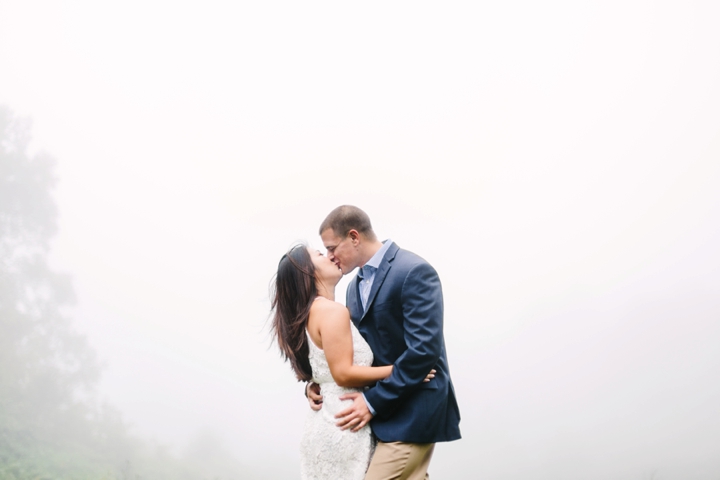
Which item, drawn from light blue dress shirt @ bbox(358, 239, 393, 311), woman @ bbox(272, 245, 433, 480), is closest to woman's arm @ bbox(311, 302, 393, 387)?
woman @ bbox(272, 245, 433, 480)

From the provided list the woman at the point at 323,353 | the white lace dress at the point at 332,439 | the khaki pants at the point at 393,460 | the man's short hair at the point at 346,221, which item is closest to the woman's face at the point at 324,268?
the woman at the point at 323,353

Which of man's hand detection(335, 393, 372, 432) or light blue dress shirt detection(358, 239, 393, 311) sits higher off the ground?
light blue dress shirt detection(358, 239, 393, 311)

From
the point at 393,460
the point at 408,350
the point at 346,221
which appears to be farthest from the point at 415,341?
the point at 346,221

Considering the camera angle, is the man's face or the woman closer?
the woman

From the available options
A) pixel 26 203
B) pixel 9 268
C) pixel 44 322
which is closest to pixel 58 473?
pixel 44 322

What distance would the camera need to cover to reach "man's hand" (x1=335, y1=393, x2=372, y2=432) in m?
2.86

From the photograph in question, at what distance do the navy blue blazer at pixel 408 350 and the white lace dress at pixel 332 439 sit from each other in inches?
3.5

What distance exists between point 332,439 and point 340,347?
1.42 feet

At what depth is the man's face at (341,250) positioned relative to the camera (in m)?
3.08

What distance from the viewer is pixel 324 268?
3.01 meters

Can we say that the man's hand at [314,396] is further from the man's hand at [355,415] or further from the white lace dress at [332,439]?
the man's hand at [355,415]

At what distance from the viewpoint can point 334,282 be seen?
120 inches

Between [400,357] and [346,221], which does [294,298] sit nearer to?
[346,221]

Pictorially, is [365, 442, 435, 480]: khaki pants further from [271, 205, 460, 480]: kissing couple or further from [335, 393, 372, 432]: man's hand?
[335, 393, 372, 432]: man's hand
